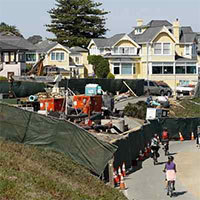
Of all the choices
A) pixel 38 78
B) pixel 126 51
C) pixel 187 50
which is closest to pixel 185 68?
pixel 187 50

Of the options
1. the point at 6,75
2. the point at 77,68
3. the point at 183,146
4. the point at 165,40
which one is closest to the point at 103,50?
Answer: the point at 77,68

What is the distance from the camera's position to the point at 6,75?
Answer: 61.7 metres

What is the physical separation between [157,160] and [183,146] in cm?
694

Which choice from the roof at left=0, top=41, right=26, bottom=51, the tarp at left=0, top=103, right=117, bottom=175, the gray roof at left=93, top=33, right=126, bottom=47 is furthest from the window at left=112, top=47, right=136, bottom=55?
the tarp at left=0, top=103, right=117, bottom=175

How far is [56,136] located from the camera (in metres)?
21.9

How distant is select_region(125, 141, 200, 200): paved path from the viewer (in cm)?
2056

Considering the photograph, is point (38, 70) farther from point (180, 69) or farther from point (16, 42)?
point (180, 69)

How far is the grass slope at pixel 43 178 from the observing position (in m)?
14.5

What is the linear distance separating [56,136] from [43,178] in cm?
542

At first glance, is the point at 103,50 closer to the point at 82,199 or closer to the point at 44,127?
the point at 44,127

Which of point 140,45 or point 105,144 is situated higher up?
point 140,45

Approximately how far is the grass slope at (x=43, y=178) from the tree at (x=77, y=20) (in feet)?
245

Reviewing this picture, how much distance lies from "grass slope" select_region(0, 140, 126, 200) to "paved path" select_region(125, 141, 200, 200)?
2215mm

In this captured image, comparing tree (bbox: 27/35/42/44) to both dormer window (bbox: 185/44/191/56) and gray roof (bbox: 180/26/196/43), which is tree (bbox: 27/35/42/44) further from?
dormer window (bbox: 185/44/191/56)
